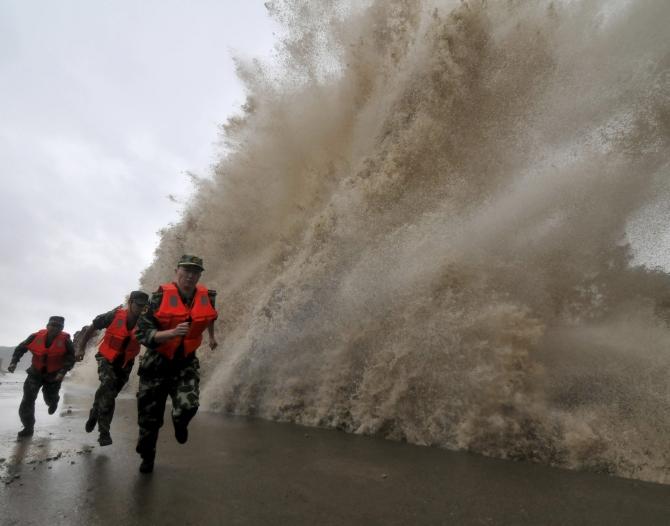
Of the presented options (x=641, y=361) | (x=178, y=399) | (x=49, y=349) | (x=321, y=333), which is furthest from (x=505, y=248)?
(x=49, y=349)

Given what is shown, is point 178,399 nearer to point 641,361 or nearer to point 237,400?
point 237,400

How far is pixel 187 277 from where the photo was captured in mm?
3885

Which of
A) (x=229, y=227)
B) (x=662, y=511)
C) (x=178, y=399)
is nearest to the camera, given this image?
(x=662, y=511)

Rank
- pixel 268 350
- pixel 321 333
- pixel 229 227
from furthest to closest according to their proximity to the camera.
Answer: pixel 229 227
pixel 268 350
pixel 321 333

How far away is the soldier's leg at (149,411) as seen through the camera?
3734mm

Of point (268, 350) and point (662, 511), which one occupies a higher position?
point (268, 350)

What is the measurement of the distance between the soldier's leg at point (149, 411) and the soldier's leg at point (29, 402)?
257 centimetres

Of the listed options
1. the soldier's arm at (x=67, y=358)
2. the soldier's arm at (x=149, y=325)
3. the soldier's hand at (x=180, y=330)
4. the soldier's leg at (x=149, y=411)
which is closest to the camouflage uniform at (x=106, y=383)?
the soldier's arm at (x=67, y=358)

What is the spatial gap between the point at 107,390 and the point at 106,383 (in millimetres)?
85

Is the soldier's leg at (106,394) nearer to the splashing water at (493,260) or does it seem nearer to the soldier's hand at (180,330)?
the soldier's hand at (180,330)

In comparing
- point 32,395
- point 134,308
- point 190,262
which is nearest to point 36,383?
point 32,395

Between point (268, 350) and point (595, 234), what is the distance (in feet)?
16.7

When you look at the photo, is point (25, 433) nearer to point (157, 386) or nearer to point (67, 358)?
point (67, 358)

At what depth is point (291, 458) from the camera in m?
4.35
